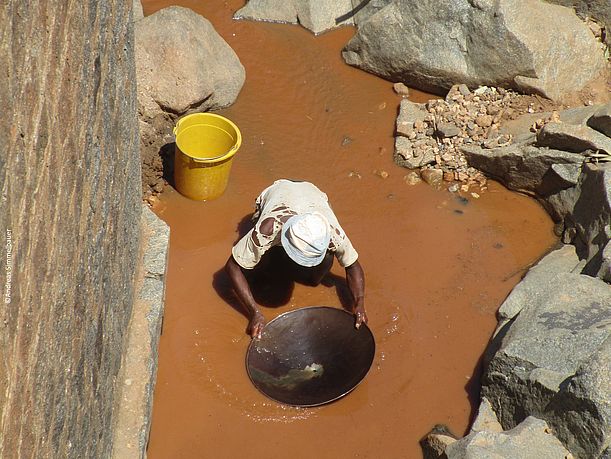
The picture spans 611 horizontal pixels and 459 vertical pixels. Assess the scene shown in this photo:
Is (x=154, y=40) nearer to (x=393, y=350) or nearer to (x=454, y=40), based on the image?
(x=454, y=40)

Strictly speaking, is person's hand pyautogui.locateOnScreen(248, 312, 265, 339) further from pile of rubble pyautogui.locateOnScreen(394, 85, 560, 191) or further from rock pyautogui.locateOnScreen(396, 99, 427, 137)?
rock pyautogui.locateOnScreen(396, 99, 427, 137)

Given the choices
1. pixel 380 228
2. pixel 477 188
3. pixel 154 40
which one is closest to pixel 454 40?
pixel 477 188

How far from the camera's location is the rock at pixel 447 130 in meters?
7.41

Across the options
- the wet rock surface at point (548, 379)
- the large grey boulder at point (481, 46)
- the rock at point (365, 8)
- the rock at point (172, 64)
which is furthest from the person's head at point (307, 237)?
the rock at point (365, 8)

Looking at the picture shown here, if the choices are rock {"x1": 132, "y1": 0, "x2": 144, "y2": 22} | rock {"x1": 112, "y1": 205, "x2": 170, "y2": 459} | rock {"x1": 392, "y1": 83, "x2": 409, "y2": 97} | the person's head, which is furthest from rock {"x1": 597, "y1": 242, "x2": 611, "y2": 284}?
rock {"x1": 132, "y1": 0, "x2": 144, "y2": 22}

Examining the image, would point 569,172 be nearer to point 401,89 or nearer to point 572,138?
point 572,138

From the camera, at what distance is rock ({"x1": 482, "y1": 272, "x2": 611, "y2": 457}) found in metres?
4.64

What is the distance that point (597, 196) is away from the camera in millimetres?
6473

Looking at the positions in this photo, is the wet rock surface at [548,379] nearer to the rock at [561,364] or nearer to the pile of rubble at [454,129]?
the rock at [561,364]

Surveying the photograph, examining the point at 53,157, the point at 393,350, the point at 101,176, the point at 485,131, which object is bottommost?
the point at 393,350

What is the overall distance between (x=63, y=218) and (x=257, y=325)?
8.59ft

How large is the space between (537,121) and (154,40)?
3531 mm

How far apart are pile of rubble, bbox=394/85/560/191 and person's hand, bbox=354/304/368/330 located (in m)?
1.83

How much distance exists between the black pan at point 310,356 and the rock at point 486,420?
815mm
